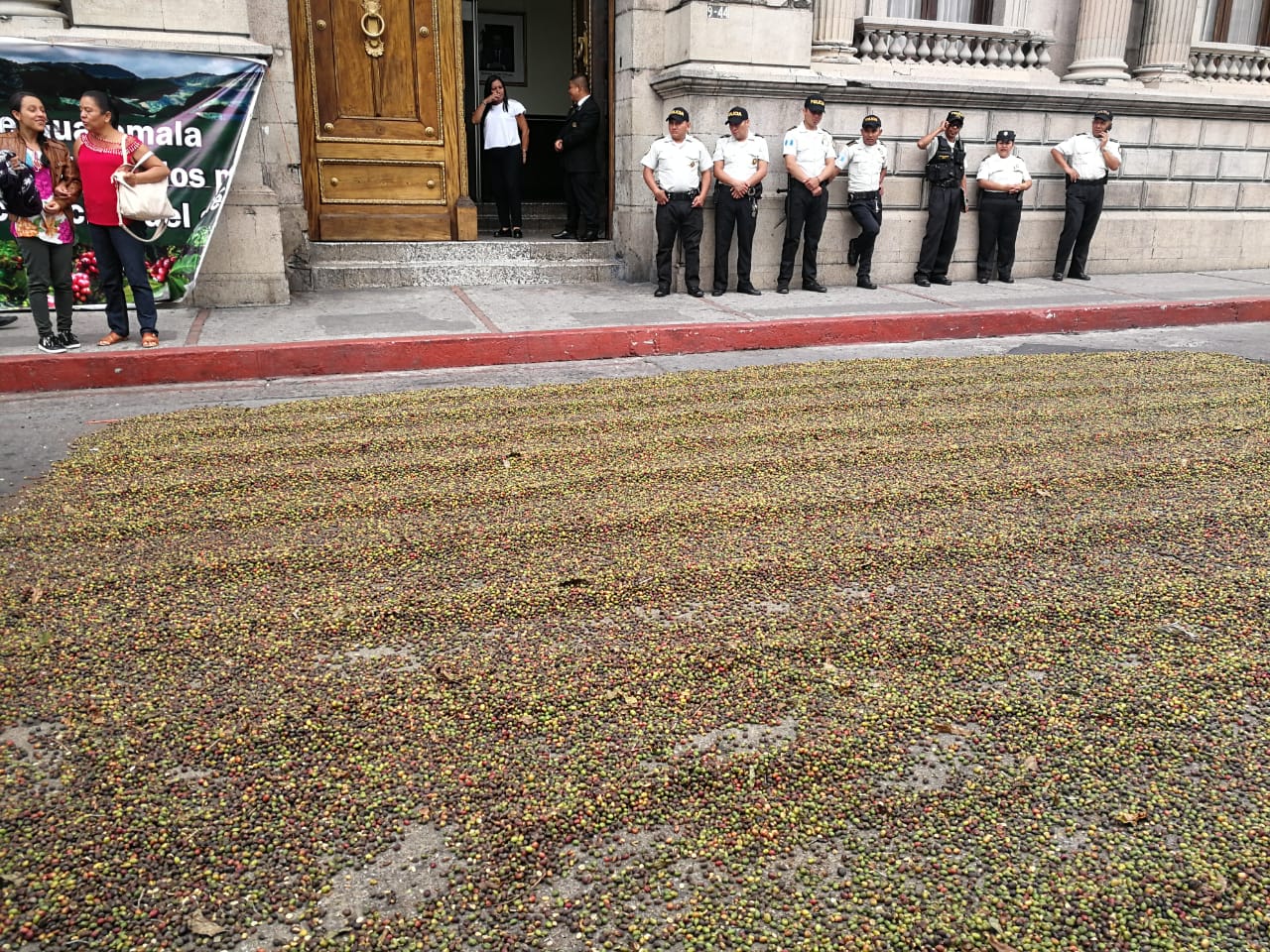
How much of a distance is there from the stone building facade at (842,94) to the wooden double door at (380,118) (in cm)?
3

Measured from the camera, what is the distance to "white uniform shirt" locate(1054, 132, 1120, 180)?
11641mm

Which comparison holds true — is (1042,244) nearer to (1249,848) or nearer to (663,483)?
(663,483)

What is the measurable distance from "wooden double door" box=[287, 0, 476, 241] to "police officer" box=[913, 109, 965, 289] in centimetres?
516

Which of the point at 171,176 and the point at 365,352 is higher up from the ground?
the point at 171,176

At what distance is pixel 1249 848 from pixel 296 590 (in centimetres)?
298

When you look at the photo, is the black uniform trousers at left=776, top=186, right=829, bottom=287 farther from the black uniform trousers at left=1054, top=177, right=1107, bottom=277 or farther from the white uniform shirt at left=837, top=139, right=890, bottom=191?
the black uniform trousers at left=1054, top=177, right=1107, bottom=277

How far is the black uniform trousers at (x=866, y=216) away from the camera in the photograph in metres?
10.8

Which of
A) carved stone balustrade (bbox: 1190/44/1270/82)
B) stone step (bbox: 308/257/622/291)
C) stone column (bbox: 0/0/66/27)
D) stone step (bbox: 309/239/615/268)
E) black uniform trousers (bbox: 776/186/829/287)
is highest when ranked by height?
carved stone balustrade (bbox: 1190/44/1270/82)

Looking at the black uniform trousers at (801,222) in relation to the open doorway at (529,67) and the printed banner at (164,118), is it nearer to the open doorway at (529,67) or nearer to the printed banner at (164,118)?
the open doorway at (529,67)

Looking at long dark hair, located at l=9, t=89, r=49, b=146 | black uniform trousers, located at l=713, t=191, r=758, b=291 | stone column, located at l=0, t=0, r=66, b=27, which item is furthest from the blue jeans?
black uniform trousers, located at l=713, t=191, r=758, b=291

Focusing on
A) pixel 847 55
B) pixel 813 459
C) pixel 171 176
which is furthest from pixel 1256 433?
pixel 171 176

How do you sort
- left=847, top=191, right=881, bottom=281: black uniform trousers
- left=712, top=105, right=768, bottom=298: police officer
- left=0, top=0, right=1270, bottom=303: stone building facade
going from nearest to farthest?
left=0, top=0, right=1270, bottom=303: stone building facade → left=712, top=105, right=768, bottom=298: police officer → left=847, top=191, right=881, bottom=281: black uniform trousers

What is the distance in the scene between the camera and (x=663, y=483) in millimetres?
4809

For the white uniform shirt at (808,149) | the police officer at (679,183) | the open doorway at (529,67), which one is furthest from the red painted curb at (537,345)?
the open doorway at (529,67)
